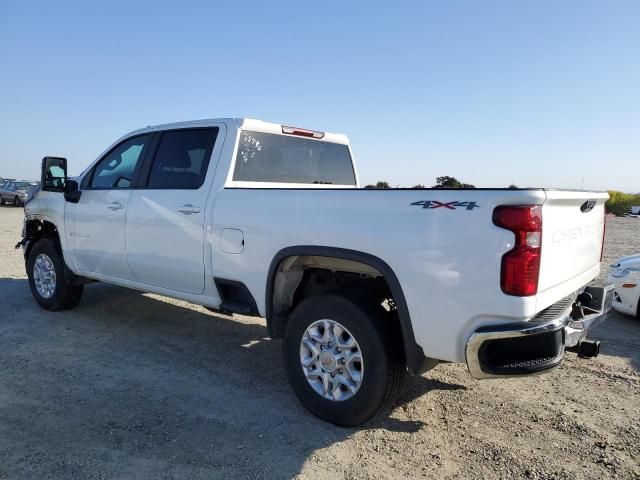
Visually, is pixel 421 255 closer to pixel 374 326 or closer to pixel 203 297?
pixel 374 326

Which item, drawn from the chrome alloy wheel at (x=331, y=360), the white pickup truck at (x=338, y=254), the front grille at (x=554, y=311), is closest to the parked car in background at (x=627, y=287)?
the white pickup truck at (x=338, y=254)

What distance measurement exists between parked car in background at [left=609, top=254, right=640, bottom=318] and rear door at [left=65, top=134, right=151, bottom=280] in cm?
544

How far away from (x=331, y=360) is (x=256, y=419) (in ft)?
2.24

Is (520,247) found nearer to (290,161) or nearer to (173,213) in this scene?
(290,161)

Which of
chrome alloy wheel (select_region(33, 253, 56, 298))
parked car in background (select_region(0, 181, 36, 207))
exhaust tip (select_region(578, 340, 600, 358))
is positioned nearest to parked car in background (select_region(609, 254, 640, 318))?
exhaust tip (select_region(578, 340, 600, 358))

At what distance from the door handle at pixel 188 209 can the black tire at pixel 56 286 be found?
7.89 ft

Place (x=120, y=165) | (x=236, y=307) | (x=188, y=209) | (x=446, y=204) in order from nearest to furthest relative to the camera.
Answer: (x=446, y=204)
(x=236, y=307)
(x=188, y=209)
(x=120, y=165)

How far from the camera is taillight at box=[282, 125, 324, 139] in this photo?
470 centimetres

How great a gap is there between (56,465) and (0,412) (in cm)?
92

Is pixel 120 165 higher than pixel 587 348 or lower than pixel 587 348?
higher

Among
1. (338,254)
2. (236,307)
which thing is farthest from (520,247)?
(236,307)

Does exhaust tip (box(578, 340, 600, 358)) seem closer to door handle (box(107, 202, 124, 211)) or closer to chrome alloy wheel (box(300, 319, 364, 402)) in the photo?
chrome alloy wheel (box(300, 319, 364, 402))

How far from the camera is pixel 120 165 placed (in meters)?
5.13

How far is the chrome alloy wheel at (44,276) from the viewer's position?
19.3ft
